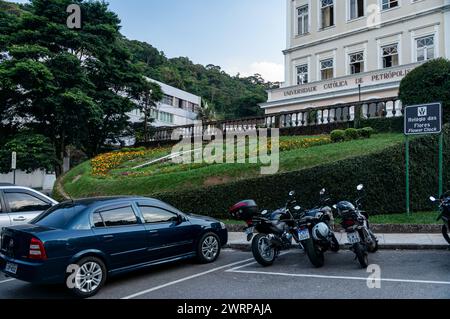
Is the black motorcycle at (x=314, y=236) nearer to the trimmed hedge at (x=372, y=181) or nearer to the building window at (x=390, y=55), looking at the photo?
the trimmed hedge at (x=372, y=181)

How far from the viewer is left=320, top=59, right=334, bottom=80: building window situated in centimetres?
2878

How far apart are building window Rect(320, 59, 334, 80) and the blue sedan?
2366cm

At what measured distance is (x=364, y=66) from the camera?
26656 millimetres

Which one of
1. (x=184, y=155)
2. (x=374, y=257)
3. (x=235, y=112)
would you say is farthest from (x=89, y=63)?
(x=235, y=112)

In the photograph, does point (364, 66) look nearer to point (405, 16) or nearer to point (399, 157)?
point (405, 16)

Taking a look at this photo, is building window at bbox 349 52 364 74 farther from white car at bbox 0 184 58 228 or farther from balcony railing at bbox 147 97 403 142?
white car at bbox 0 184 58 228

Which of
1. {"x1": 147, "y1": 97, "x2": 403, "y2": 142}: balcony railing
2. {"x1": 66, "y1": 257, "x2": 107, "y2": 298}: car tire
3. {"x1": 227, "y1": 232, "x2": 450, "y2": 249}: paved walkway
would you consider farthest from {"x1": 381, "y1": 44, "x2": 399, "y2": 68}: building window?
{"x1": 66, "y1": 257, "x2": 107, "y2": 298}: car tire

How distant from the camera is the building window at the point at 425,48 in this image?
23438 mm

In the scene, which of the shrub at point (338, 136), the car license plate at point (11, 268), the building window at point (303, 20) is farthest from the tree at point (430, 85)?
the building window at point (303, 20)

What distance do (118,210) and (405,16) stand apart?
24019 mm

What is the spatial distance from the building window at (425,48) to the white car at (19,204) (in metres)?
23.0

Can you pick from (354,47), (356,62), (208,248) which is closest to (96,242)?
Answer: (208,248)

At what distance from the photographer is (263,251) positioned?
7.54m

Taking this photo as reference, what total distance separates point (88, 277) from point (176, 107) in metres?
56.5
